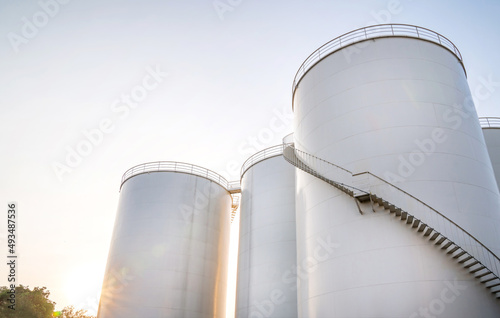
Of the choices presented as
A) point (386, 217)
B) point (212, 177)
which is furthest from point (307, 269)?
point (212, 177)

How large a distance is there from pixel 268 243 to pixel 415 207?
1113 centimetres

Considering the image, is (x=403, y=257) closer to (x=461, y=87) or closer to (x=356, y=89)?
(x=356, y=89)

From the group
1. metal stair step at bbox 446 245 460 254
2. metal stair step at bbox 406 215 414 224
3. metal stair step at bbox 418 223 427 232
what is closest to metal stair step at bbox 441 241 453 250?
metal stair step at bbox 446 245 460 254

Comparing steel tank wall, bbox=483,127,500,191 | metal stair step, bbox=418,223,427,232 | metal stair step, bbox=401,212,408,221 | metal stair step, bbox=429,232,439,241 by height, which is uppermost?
steel tank wall, bbox=483,127,500,191

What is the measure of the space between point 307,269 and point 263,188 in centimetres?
1019

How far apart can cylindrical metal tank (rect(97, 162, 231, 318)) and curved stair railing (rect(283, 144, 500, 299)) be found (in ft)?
45.8

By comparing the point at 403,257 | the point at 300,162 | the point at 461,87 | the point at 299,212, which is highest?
the point at 461,87

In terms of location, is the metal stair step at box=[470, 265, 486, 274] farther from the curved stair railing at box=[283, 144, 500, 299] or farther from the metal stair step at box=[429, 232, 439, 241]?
the metal stair step at box=[429, 232, 439, 241]

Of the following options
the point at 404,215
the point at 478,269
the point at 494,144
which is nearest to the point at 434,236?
the point at 404,215

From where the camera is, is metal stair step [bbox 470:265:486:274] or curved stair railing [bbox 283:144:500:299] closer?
metal stair step [bbox 470:265:486:274]

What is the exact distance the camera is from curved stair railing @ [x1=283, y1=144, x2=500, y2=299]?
1046 centimetres

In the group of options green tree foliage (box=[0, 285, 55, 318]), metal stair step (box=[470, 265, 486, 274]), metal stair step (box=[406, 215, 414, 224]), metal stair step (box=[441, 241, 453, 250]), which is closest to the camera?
metal stair step (box=[470, 265, 486, 274])

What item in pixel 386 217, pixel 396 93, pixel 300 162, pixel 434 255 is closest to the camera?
pixel 434 255

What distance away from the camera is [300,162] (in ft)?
50.9
